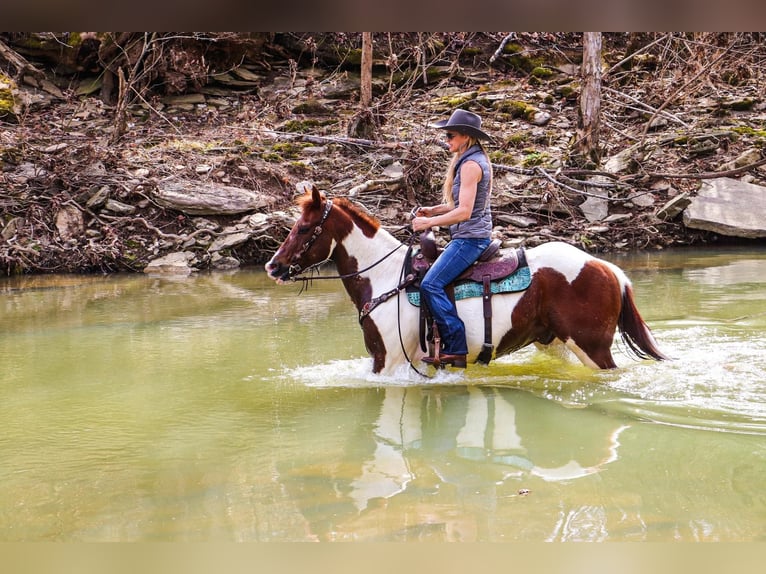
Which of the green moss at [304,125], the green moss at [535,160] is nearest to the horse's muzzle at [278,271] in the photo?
the green moss at [535,160]

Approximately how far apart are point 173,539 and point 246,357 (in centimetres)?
439

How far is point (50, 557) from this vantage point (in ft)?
6.98

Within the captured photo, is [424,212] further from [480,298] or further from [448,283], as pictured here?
[480,298]

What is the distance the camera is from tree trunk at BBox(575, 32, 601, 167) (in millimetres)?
17062

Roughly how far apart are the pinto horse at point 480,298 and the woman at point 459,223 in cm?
17

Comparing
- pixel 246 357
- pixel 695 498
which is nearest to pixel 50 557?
pixel 695 498

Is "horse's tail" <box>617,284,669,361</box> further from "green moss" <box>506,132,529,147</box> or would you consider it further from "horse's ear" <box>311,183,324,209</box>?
"green moss" <box>506,132,529,147</box>

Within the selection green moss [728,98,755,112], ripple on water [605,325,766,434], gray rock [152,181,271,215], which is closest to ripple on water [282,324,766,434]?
ripple on water [605,325,766,434]

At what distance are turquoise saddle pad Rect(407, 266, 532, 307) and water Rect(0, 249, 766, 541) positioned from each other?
2.76 feet

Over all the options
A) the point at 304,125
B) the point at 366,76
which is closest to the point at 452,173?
the point at 366,76

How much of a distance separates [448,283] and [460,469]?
7.02ft

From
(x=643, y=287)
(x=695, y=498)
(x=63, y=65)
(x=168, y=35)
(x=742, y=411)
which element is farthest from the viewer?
(x=63, y=65)
